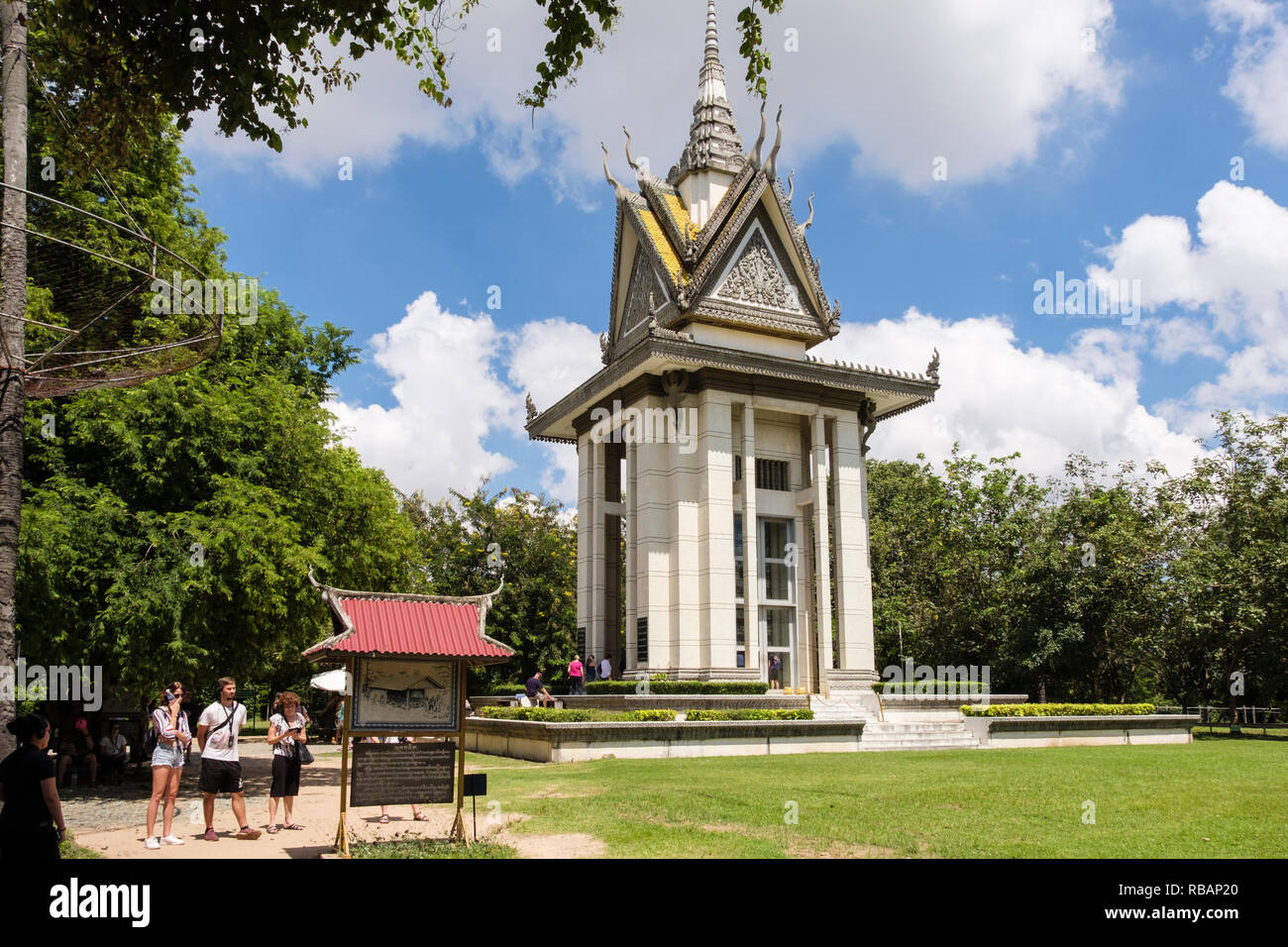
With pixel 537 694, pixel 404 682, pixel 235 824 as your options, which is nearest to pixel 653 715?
pixel 537 694

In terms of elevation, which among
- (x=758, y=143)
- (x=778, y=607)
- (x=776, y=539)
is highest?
(x=758, y=143)

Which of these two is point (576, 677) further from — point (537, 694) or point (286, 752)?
point (286, 752)

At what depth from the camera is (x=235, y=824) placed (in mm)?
14031

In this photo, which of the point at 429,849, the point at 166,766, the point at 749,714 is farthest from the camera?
the point at 749,714

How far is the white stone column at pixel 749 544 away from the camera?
3344 cm

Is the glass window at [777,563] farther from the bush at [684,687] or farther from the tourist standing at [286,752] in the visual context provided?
the tourist standing at [286,752]

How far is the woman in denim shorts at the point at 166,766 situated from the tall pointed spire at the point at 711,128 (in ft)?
97.8

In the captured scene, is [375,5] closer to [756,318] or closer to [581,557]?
[756,318]

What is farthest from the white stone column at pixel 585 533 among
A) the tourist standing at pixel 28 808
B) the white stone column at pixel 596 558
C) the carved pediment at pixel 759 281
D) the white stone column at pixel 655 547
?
the tourist standing at pixel 28 808

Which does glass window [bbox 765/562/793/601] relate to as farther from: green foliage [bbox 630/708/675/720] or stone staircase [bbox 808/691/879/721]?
green foliage [bbox 630/708/675/720]

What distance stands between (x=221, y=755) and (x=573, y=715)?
1109 cm

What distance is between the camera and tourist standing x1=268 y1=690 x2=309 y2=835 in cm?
1315

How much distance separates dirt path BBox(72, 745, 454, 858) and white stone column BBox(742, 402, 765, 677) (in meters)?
16.2
